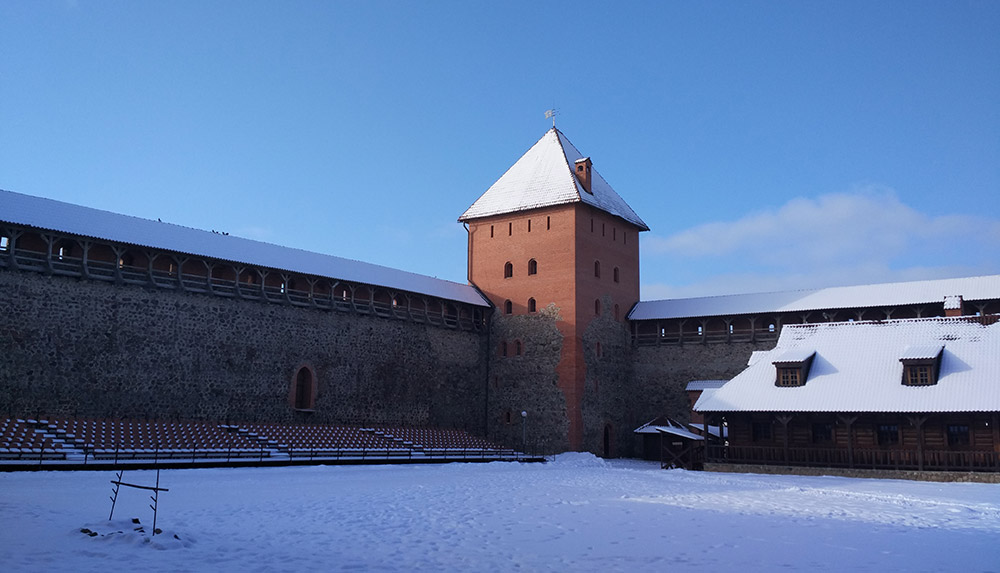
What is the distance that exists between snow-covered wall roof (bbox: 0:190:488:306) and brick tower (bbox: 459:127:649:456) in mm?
2901

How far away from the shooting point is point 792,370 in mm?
25750

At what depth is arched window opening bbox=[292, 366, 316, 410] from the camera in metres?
28.5

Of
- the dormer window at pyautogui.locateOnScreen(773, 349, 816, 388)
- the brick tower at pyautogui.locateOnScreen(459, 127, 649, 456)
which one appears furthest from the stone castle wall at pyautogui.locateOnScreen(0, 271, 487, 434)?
the dormer window at pyautogui.locateOnScreen(773, 349, 816, 388)

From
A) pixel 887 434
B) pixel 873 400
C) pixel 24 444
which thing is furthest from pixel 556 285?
pixel 24 444

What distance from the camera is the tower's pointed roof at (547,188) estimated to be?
35.7 m

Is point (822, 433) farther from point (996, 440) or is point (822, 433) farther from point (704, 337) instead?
point (704, 337)

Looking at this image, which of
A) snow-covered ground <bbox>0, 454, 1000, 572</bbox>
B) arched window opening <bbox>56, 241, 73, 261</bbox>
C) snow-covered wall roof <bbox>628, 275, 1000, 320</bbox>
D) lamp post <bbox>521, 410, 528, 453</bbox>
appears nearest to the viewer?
snow-covered ground <bbox>0, 454, 1000, 572</bbox>

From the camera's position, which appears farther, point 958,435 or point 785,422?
point 785,422

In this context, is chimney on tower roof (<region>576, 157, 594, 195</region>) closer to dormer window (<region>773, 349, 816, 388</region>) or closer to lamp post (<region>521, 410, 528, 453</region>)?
lamp post (<region>521, 410, 528, 453</region>)

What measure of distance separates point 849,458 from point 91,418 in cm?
2212

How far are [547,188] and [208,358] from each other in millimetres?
16966

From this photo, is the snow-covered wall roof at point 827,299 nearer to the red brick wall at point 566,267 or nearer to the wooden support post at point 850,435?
the red brick wall at point 566,267

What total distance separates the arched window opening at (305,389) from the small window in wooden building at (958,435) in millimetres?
20465

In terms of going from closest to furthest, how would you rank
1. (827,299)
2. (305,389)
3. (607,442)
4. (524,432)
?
1. (305,389)
2. (827,299)
3. (524,432)
4. (607,442)
